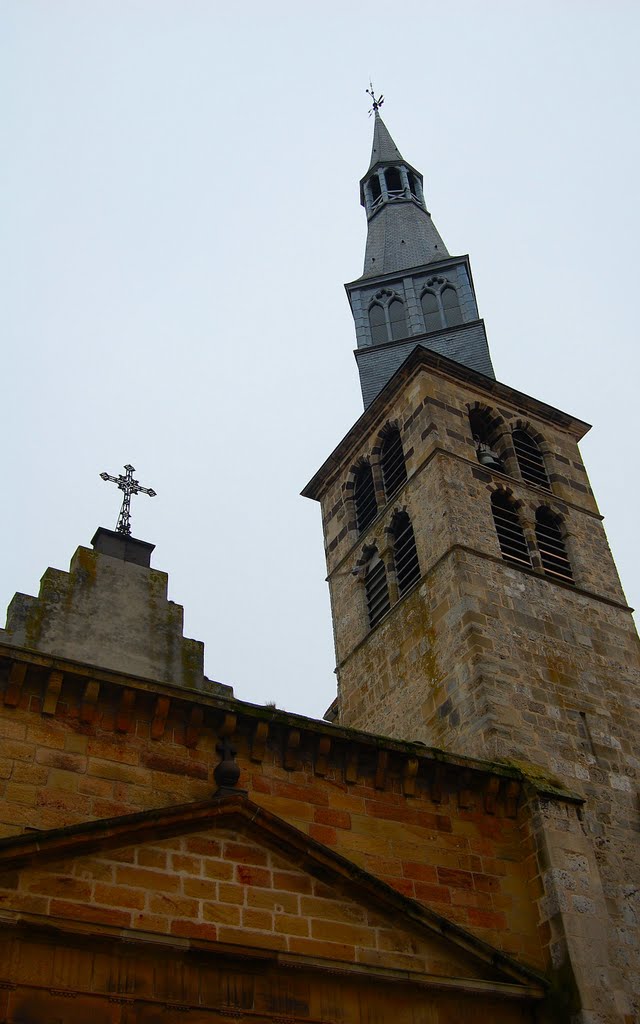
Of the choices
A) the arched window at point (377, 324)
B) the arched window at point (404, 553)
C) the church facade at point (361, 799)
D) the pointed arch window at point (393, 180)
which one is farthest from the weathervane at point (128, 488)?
the pointed arch window at point (393, 180)

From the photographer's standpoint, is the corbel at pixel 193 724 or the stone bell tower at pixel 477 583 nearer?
the corbel at pixel 193 724

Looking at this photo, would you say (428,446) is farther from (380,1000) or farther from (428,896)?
(380,1000)

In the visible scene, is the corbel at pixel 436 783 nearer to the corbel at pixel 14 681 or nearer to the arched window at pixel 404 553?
the corbel at pixel 14 681

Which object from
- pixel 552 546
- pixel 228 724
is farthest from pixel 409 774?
pixel 552 546

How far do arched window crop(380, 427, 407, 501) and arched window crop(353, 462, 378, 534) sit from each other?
263 mm

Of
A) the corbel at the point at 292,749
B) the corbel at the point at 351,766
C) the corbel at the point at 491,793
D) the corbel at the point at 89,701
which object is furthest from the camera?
the corbel at the point at 491,793

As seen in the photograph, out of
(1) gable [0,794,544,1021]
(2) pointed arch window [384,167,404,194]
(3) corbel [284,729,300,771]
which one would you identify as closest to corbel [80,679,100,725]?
(1) gable [0,794,544,1021]

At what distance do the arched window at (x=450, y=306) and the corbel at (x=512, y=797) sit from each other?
11.8 metres

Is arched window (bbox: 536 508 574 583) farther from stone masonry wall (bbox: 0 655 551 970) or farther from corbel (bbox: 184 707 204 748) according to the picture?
corbel (bbox: 184 707 204 748)

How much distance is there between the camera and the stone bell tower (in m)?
13.0

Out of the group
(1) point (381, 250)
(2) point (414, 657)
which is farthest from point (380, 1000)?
(1) point (381, 250)

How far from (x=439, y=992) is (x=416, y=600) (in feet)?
22.5

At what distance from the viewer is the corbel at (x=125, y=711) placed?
9.61 meters

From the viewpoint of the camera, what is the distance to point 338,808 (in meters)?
10.5
